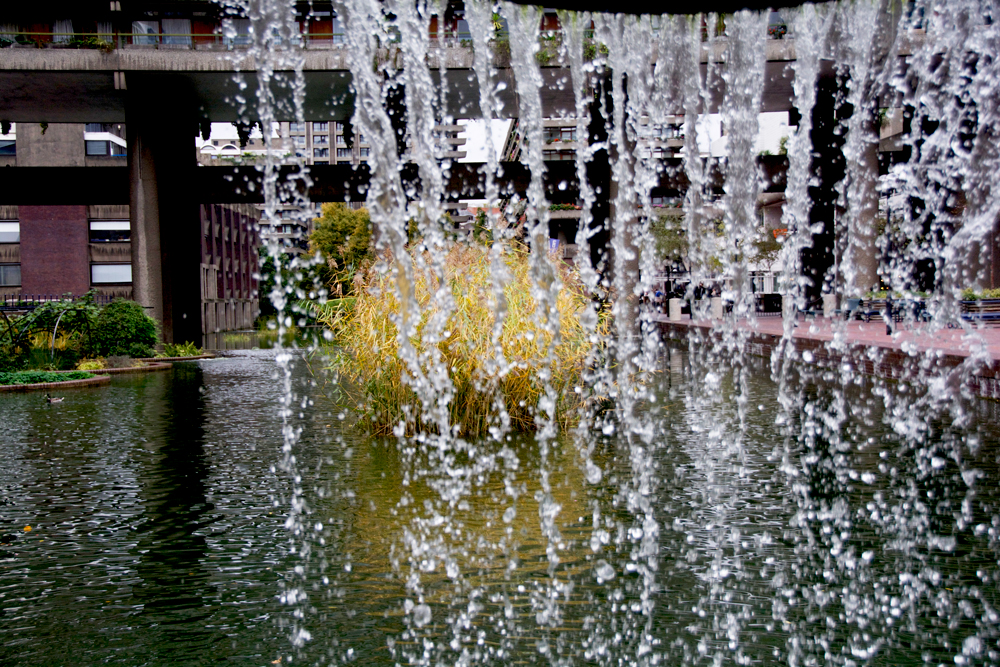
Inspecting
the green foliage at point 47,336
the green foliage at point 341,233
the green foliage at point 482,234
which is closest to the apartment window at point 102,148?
the green foliage at point 341,233

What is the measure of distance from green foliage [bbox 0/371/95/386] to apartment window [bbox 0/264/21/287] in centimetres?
3801

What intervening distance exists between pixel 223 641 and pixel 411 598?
886 millimetres

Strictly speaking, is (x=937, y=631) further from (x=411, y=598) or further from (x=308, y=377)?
(x=308, y=377)

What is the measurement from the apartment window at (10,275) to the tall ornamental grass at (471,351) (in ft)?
155

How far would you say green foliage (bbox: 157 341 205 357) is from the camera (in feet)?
78.2

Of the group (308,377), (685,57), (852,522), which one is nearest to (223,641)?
(852,522)

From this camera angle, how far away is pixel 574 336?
9.31m

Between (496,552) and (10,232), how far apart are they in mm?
52655

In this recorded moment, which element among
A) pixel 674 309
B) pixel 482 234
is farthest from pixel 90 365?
pixel 674 309

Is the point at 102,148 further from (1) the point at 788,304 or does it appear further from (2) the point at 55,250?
(1) the point at 788,304

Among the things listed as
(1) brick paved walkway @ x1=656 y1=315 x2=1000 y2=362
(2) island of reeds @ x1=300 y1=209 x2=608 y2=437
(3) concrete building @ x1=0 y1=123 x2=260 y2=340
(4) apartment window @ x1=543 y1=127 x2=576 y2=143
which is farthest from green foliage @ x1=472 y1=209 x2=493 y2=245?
(4) apartment window @ x1=543 y1=127 x2=576 y2=143

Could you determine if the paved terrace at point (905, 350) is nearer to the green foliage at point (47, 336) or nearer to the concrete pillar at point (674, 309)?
the concrete pillar at point (674, 309)

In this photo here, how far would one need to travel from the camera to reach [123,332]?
20406 millimetres

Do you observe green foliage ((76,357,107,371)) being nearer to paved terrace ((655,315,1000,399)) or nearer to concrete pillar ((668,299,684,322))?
paved terrace ((655,315,1000,399))
